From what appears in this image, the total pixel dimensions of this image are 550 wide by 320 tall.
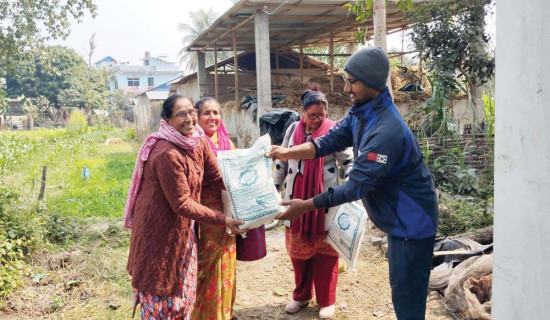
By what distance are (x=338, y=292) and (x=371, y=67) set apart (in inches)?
98.0

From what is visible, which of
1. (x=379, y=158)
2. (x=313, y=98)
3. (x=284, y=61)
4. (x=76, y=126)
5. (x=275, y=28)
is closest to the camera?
(x=379, y=158)

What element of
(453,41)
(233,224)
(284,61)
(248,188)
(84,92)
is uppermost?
(84,92)

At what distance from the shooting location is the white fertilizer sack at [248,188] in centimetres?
260

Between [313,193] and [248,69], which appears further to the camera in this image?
[248,69]

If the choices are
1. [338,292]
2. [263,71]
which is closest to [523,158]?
[338,292]

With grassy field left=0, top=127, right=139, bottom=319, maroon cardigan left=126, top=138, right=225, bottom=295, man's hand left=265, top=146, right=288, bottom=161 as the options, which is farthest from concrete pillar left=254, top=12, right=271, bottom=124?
maroon cardigan left=126, top=138, right=225, bottom=295

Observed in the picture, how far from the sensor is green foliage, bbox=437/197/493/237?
4.91 meters

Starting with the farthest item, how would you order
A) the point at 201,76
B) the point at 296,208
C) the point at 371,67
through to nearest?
→ the point at 201,76
the point at 296,208
the point at 371,67

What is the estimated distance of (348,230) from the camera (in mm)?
2951

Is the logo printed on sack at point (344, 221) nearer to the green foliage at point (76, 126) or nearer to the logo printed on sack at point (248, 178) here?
the logo printed on sack at point (248, 178)

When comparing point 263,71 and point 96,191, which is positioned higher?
point 263,71

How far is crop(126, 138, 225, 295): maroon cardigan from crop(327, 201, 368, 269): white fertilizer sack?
3.09ft

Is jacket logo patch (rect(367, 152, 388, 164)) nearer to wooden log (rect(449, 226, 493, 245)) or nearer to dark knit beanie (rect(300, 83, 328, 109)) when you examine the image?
dark knit beanie (rect(300, 83, 328, 109))

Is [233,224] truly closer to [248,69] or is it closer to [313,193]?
[313,193]
